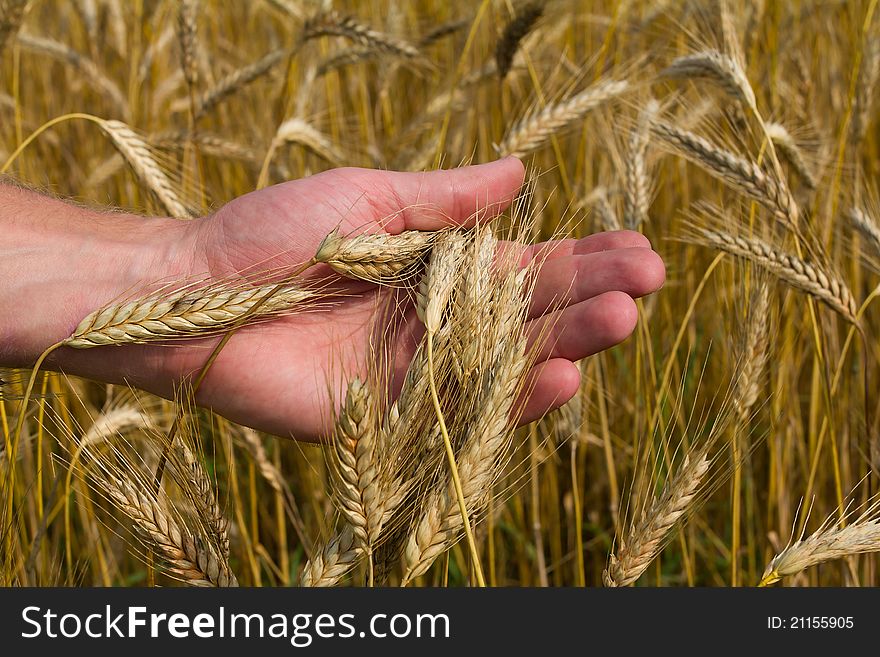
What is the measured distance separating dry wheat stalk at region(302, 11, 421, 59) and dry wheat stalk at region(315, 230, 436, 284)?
3.23ft

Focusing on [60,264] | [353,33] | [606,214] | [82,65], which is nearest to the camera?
[60,264]

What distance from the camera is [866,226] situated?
1.74 m

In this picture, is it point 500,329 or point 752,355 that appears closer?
point 500,329

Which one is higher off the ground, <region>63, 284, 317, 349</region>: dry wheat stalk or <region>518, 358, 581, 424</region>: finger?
<region>63, 284, 317, 349</region>: dry wheat stalk

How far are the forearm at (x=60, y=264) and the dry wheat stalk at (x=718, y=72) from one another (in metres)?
1.15

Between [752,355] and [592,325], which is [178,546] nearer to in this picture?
[592,325]

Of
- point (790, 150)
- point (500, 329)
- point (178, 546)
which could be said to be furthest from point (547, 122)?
point (178, 546)

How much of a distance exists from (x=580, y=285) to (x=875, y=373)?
3.70ft

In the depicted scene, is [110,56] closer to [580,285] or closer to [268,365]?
[268,365]

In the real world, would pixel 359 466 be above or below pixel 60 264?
below

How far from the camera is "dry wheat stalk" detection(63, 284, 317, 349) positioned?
1232 millimetres

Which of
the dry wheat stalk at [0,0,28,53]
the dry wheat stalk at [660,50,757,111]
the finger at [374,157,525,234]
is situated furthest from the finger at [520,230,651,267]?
the dry wheat stalk at [0,0,28,53]

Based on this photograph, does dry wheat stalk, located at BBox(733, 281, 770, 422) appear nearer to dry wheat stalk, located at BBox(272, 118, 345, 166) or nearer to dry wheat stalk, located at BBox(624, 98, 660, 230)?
dry wheat stalk, located at BBox(624, 98, 660, 230)

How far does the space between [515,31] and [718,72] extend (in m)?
0.53
